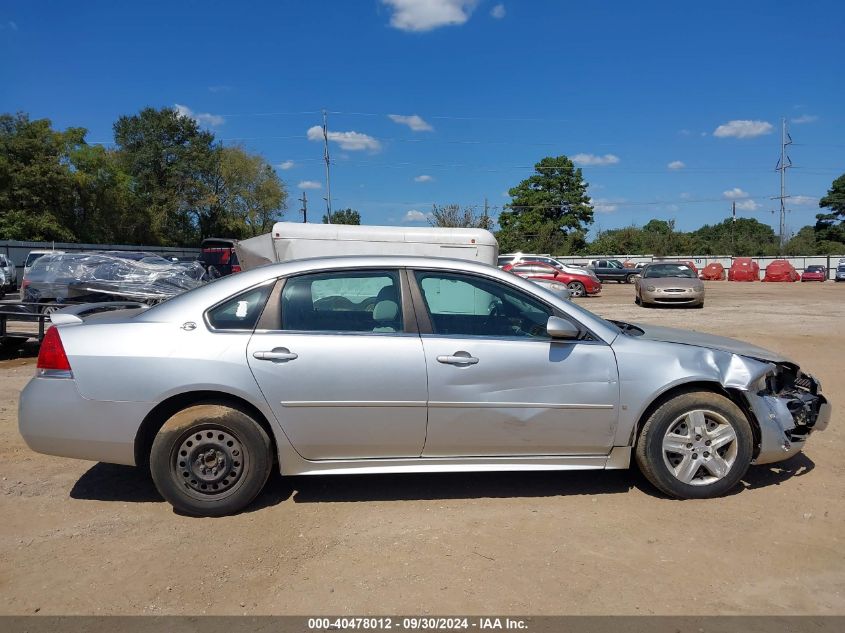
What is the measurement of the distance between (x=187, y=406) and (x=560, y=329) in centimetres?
235

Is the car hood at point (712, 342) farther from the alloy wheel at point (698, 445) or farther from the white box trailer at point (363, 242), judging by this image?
the white box trailer at point (363, 242)

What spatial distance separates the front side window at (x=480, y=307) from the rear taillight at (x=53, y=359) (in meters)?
2.22

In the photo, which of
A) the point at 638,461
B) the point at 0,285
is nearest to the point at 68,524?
the point at 638,461

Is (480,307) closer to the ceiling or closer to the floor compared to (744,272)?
closer to the ceiling

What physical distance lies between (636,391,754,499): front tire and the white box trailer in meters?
6.79

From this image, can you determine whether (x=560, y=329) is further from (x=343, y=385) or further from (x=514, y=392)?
(x=343, y=385)

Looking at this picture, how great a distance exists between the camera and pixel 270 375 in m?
3.66

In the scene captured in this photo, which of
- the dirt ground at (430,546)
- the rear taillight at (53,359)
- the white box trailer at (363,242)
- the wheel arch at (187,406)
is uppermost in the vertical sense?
the white box trailer at (363,242)

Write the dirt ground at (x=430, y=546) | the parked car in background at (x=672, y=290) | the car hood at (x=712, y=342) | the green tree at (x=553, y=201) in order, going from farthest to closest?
the green tree at (x=553, y=201)
the parked car in background at (x=672, y=290)
the car hood at (x=712, y=342)
the dirt ground at (x=430, y=546)

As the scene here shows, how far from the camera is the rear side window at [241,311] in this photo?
378cm

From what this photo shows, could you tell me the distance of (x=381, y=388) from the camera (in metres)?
3.70

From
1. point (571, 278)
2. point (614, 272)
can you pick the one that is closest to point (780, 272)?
point (614, 272)

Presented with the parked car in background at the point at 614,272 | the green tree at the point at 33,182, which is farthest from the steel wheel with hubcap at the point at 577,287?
the green tree at the point at 33,182

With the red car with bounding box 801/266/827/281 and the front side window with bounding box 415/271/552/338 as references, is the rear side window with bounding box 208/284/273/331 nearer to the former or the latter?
the front side window with bounding box 415/271/552/338
